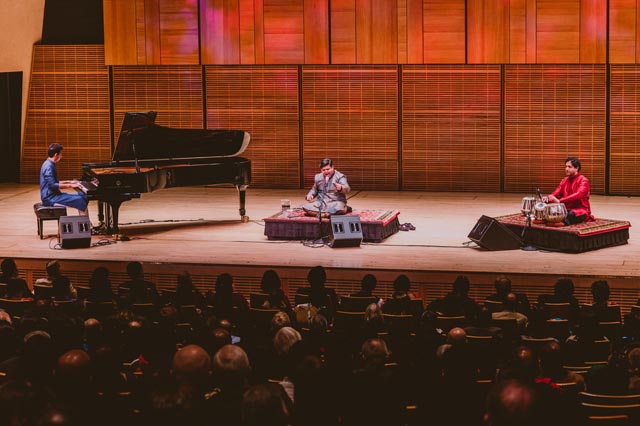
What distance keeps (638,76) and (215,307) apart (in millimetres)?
9612

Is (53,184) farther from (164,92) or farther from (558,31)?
(558,31)

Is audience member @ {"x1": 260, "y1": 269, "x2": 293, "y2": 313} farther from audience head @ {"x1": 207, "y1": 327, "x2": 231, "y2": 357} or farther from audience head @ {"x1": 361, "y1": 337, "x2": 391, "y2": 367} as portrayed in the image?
audience head @ {"x1": 361, "y1": 337, "x2": 391, "y2": 367}

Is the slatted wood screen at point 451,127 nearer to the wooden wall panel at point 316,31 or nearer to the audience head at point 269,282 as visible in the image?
the wooden wall panel at point 316,31

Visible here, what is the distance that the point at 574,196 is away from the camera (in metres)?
10.6

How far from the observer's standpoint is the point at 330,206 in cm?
1116

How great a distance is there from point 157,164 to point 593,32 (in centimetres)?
683

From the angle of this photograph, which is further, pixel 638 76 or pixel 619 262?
pixel 638 76

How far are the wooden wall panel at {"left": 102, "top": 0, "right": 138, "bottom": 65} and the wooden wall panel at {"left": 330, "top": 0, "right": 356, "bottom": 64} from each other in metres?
3.26

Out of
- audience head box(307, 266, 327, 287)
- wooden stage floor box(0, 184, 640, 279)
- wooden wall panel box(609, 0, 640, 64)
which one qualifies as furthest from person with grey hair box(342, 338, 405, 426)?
Result: wooden wall panel box(609, 0, 640, 64)

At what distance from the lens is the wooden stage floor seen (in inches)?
379

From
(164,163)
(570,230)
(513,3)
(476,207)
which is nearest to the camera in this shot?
(570,230)

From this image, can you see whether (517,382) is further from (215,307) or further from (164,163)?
(164,163)

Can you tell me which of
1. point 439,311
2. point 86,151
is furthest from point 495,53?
point 439,311

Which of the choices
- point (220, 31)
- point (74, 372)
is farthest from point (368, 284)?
point (220, 31)
